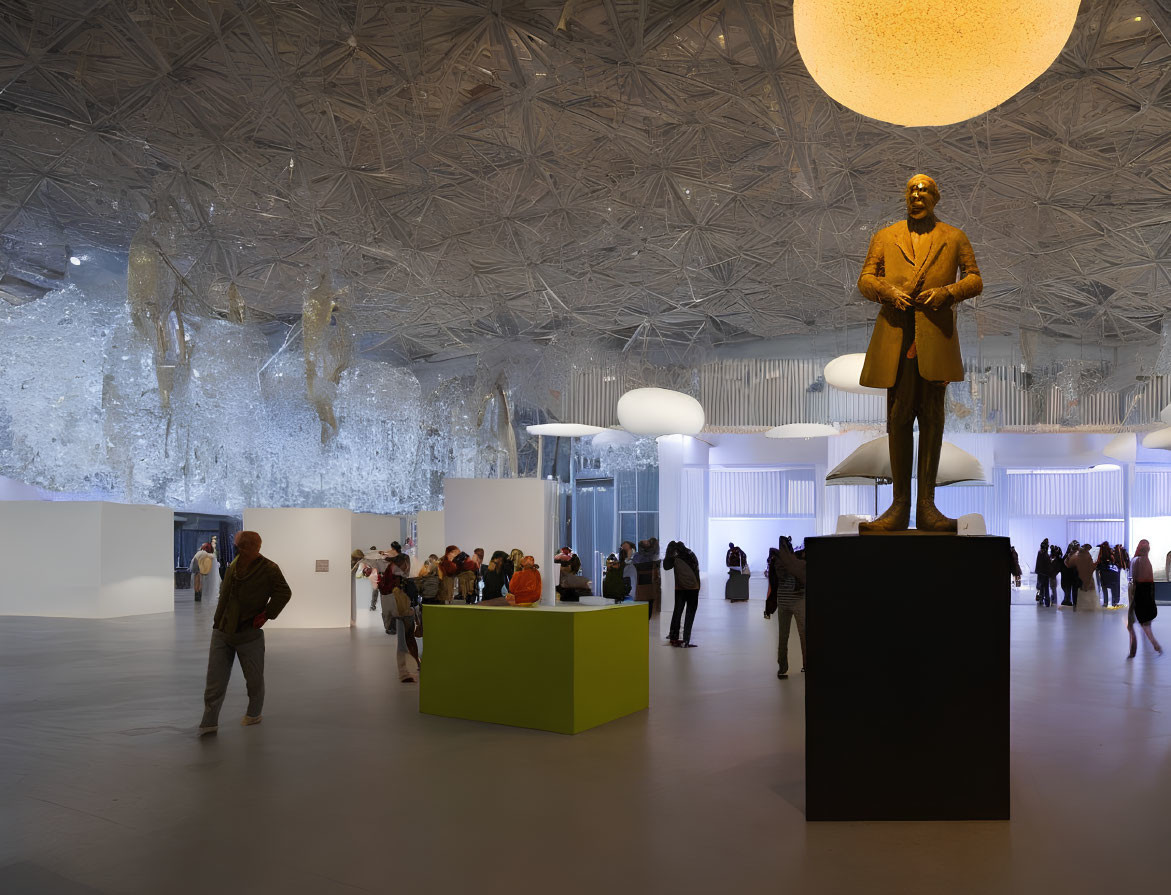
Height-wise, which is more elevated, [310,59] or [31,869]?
[310,59]

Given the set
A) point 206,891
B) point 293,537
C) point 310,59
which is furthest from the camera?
point 293,537

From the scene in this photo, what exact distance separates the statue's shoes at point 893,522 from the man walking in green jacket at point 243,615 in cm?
452

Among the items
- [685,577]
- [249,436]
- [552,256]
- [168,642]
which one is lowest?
[168,642]

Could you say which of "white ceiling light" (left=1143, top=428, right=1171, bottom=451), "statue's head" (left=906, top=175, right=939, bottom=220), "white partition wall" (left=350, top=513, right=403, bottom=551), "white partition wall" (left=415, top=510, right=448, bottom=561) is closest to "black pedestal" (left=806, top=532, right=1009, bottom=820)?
"statue's head" (left=906, top=175, right=939, bottom=220)

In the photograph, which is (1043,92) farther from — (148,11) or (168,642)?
(168,642)

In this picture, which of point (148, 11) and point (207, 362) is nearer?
point (148, 11)

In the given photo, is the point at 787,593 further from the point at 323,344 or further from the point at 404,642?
the point at 323,344

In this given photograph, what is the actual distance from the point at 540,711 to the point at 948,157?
10.1 metres

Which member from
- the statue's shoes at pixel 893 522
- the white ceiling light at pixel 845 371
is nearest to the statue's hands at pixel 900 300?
the statue's shoes at pixel 893 522

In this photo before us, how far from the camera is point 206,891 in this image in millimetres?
4359

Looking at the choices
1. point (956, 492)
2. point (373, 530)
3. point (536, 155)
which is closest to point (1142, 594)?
point (536, 155)

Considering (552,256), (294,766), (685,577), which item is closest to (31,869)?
(294,766)

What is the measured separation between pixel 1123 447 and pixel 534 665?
22.1 metres

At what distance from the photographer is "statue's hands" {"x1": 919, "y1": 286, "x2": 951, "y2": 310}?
578 centimetres
